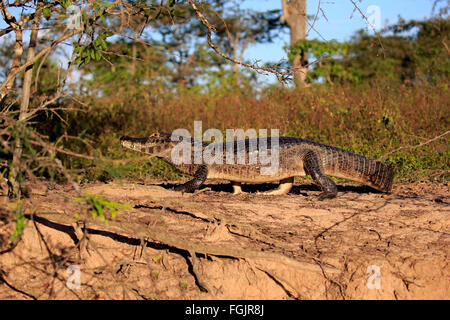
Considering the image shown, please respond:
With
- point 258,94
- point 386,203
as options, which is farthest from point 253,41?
point 386,203

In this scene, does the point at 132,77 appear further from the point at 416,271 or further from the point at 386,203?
the point at 416,271

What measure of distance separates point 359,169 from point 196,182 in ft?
6.90

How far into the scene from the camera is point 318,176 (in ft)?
17.9

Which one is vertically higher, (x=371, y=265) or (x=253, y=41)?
(x=253, y=41)

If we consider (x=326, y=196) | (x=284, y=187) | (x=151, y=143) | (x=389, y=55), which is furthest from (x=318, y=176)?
(x=389, y=55)

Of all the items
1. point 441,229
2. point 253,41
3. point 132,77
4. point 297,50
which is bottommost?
point 441,229

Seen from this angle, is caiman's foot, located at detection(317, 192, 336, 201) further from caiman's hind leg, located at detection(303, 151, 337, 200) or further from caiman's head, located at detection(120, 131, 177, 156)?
caiman's head, located at detection(120, 131, 177, 156)

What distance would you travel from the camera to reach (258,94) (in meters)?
10.6

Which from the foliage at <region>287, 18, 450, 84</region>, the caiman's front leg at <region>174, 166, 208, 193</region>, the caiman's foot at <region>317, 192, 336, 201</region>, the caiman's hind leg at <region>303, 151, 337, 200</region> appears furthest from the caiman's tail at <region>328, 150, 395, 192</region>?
the foliage at <region>287, 18, 450, 84</region>

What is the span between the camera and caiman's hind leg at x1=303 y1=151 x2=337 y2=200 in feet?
17.6

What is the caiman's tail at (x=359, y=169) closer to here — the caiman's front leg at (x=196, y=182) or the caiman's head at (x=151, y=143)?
the caiman's front leg at (x=196, y=182)

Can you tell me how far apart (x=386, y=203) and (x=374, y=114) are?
3.71 m

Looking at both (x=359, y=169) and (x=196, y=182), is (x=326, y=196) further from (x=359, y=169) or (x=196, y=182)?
(x=196, y=182)

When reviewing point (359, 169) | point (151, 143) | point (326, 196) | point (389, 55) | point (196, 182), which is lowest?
point (326, 196)
